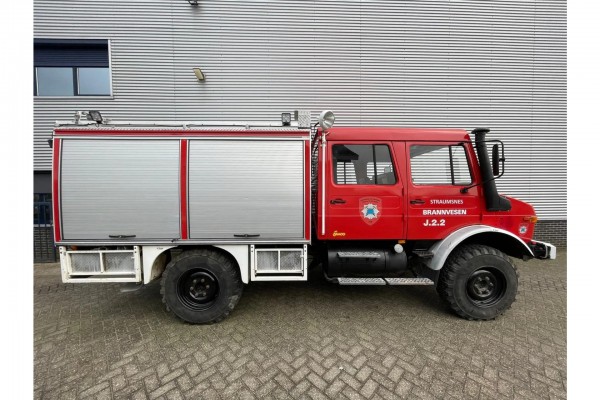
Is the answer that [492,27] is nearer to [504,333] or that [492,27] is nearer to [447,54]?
[447,54]

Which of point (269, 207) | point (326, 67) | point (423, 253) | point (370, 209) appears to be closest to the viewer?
point (269, 207)

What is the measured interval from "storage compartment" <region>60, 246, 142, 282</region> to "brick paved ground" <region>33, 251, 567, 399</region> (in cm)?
69

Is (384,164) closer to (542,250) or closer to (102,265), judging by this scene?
(542,250)

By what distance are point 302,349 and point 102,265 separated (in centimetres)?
287

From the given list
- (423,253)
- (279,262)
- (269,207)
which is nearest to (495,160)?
(423,253)

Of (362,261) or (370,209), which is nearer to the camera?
(370,209)

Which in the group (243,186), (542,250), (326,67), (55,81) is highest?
(326,67)

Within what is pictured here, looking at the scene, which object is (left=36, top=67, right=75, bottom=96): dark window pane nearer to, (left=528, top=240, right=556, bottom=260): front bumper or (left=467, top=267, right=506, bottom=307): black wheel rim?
(left=467, top=267, right=506, bottom=307): black wheel rim

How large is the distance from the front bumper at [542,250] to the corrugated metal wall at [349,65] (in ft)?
13.3

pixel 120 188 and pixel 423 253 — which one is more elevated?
pixel 120 188

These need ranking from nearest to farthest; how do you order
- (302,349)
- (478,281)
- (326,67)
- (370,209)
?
(302,349), (370,209), (478,281), (326,67)

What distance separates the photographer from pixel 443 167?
335cm

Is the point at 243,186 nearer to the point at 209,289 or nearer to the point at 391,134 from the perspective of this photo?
the point at 209,289

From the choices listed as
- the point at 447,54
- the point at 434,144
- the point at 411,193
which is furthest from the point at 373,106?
the point at 411,193
